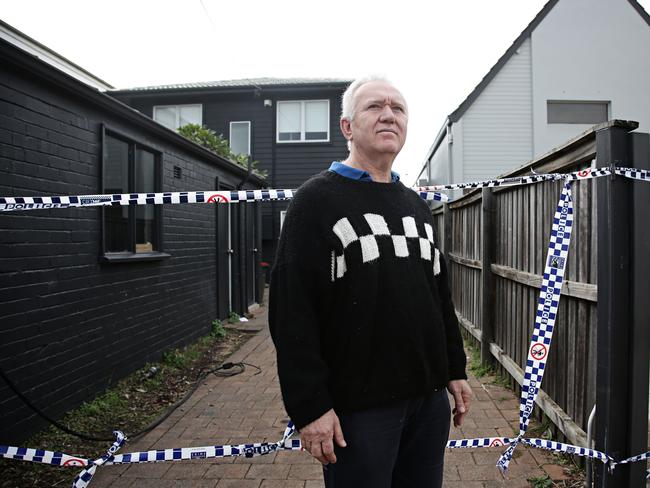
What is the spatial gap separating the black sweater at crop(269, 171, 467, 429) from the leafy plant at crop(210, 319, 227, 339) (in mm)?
6645

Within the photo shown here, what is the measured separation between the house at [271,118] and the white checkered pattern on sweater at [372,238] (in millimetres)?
13478

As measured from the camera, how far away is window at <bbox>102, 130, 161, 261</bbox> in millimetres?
5012

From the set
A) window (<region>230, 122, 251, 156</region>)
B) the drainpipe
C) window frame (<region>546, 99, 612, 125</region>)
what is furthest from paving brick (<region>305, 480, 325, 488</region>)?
window (<region>230, 122, 251, 156</region>)

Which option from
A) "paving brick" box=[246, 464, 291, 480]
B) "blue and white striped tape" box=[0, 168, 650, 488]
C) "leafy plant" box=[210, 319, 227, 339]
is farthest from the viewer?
"leafy plant" box=[210, 319, 227, 339]

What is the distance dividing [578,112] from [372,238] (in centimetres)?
1425

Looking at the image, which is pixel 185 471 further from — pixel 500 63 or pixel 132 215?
pixel 500 63

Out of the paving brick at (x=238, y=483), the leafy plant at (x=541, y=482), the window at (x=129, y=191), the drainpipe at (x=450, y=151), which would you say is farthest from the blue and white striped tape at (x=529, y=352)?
the drainpipe at (x=450, y=151)

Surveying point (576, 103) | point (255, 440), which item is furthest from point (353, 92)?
point (576, 103)

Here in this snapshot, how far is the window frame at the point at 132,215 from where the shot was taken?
469 cm

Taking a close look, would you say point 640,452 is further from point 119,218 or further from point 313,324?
point 119,218

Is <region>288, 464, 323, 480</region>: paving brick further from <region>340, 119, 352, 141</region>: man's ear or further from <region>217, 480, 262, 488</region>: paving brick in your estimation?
<region>340, 119, 352, 141</region>: man's ear

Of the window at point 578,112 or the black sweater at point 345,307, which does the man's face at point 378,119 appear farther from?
the window at point 578,112

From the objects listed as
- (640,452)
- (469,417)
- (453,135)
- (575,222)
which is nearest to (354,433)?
(640,452)

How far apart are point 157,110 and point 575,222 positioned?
15.6m
